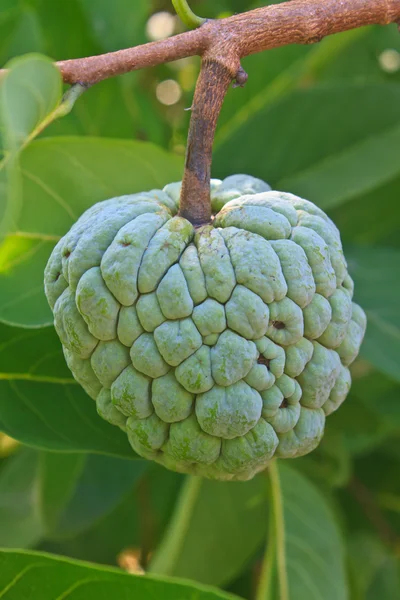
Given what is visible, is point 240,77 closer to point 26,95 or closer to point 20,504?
point 26,95

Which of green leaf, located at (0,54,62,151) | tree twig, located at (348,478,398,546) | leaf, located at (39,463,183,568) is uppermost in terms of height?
green leaf, located at (0,54,62,151)

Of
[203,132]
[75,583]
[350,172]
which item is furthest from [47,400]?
[350,172]

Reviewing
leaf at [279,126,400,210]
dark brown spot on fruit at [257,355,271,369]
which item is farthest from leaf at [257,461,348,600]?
dark brown spot on fruit at [257,355,271,369]

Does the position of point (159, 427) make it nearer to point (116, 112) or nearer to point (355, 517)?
point (116, 112)

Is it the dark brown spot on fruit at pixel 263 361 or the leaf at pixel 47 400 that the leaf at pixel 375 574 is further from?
the dark brown spot on fruit at pixel 263 361

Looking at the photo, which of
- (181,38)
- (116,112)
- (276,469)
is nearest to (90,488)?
(276,469)

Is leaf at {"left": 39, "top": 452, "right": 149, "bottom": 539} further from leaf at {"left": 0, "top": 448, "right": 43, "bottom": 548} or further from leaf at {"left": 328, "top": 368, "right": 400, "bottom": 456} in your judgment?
leaf at {"left": 328, "top": 368, "right": 400, "bottom": 456}
